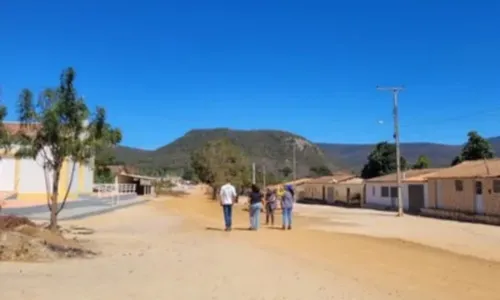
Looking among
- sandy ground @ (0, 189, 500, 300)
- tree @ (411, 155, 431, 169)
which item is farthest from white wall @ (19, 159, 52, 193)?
tree @ (411, 155, 431, 169)

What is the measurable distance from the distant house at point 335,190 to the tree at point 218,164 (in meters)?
12.3

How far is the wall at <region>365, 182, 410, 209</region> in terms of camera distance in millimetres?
53572

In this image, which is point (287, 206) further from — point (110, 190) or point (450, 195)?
point (110, 190)

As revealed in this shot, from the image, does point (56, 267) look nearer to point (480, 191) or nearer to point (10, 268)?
point (10, 268)

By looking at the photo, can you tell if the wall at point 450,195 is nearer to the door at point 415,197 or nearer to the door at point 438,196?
the door at point 438,196

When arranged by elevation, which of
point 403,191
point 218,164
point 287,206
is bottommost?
point 287,206

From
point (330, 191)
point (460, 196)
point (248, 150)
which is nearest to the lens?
point (460, 196)

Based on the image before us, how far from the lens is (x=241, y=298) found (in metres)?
8.19

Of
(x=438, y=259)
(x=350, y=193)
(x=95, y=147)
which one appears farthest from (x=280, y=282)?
(x=350, y=193)

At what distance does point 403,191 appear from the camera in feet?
176

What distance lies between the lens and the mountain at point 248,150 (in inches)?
5874

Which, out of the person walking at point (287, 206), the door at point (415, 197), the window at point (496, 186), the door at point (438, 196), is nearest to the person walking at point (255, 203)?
the person walking at point (287, 206)

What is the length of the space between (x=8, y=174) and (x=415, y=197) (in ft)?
111

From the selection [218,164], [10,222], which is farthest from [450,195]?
[218,164]
